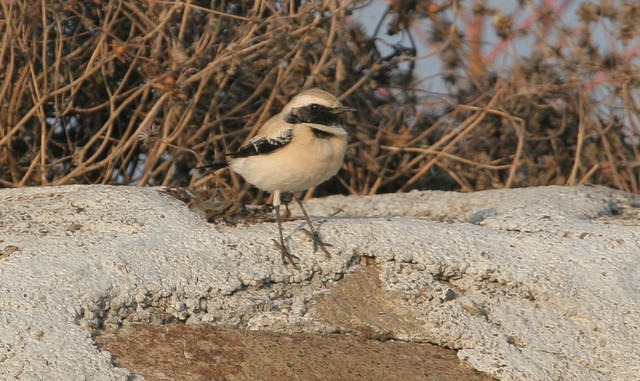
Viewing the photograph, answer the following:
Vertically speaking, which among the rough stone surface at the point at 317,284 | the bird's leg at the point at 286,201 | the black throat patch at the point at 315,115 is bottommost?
the bird's leg at the point at 286,201

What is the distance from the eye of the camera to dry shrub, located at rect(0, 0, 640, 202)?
5992 mm

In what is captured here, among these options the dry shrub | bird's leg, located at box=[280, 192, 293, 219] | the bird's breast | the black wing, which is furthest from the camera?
the dry shrub

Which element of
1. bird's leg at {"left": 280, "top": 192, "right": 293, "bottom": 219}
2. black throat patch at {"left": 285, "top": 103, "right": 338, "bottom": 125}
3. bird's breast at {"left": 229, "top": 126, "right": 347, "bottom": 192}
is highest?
black throat patch at {"left": 285, "top": 103, "right": 338, "bottom": 125}

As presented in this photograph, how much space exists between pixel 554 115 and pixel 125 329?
4434 mm

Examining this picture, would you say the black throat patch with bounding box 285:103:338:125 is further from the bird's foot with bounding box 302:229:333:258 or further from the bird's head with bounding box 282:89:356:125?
the bird's foot with bounding box 302:229:333:258

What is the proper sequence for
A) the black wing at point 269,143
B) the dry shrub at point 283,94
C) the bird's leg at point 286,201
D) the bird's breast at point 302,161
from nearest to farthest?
the bird's breast at point 302,161 → the black wing at point 269,143 → the bird's leg at point 286,201 → the dry shrub at point 283,94

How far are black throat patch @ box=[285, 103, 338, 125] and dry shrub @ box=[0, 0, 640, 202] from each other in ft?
3.50

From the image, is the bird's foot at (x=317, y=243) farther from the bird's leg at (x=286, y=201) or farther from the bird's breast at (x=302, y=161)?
the bird's leg at (x=286, y=201)

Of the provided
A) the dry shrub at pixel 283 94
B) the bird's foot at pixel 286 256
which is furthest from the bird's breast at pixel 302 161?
the dry shrub at pixel 283 94

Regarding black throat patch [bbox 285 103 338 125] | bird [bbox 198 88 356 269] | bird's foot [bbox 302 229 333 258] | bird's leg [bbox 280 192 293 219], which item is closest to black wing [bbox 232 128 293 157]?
bird [bbox 198 88 356 269]

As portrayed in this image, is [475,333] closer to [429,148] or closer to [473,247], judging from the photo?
[473,247]

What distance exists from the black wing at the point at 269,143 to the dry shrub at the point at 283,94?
41.9 inches

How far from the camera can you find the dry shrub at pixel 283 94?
5.99 metres

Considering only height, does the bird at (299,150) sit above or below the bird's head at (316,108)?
below
